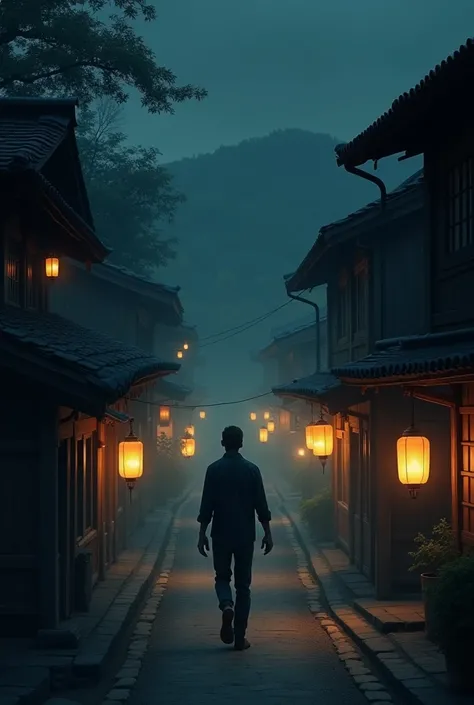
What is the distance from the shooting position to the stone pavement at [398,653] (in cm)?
950

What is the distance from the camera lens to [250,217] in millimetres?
162750

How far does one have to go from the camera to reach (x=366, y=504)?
18.7 m

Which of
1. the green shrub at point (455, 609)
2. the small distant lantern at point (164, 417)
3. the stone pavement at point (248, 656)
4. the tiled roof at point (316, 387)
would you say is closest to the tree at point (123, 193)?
the small distant lantern at point (164, 417)

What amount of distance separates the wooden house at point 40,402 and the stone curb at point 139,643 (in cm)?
92

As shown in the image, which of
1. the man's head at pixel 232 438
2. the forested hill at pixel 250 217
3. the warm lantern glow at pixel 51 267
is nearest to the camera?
the man's head at pixel 232 438

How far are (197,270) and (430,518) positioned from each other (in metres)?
122

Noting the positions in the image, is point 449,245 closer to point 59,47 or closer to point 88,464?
point 88,464

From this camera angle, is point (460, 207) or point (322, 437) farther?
point (322, 437)

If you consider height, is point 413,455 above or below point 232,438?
below

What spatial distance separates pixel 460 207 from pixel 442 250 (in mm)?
681

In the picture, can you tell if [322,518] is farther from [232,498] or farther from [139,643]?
[232,498]

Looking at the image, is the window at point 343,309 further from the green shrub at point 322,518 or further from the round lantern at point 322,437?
the green shrub at point 322,518

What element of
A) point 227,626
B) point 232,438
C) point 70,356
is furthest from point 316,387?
point 70,356

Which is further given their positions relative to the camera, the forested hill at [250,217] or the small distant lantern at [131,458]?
the forested hill at [250,217]
